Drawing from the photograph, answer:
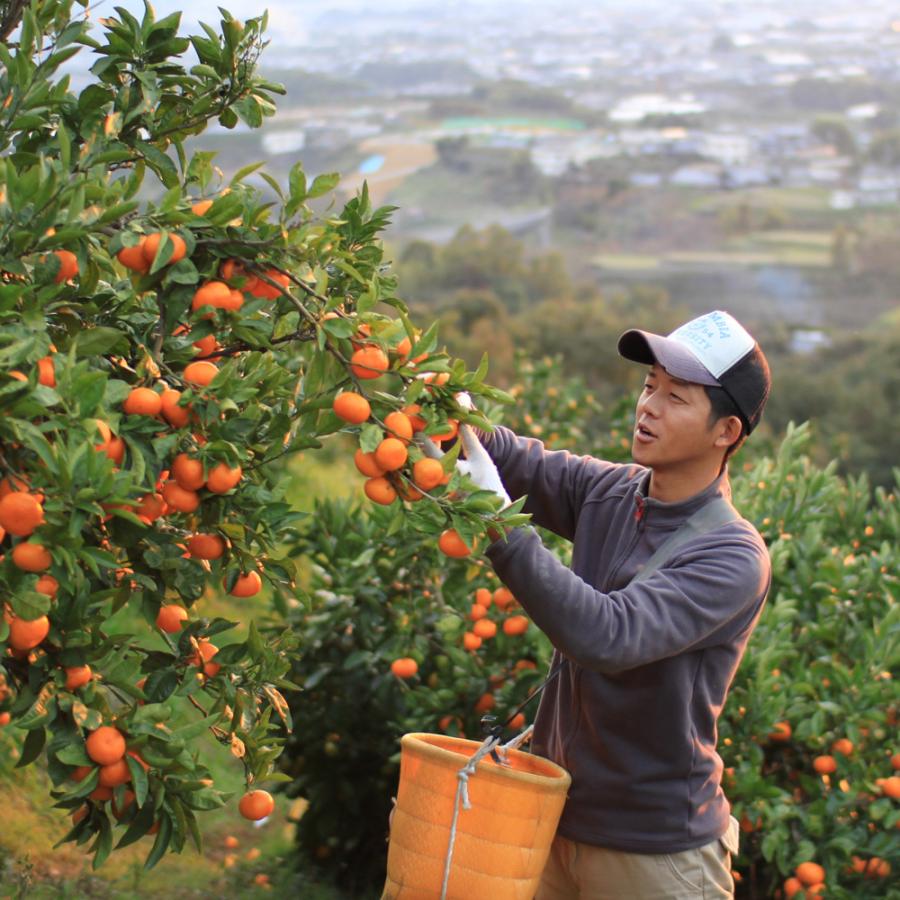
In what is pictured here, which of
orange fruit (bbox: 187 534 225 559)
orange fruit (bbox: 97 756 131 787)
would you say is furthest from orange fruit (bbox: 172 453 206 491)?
orange fruit (bbox: 97 756 131 787)

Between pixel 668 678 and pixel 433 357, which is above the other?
pixel 433 357

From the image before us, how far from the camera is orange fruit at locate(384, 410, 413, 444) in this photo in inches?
65.4

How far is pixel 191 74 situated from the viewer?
Answer: 1.98 metres

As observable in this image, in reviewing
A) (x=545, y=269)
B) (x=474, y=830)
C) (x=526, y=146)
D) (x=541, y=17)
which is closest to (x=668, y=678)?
(x=474, y=830)

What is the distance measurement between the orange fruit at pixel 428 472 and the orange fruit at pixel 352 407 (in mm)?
98

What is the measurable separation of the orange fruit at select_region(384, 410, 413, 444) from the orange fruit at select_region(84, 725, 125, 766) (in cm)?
52

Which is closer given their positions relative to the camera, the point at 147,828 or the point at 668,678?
the point at 147,828

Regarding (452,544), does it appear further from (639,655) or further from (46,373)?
(46,373)

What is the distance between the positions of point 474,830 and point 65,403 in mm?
921

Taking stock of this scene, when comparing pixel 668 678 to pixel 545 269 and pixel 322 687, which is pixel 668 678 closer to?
pixel 322 687

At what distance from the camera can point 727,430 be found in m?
2.04

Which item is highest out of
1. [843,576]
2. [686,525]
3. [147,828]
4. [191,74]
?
[191,74]

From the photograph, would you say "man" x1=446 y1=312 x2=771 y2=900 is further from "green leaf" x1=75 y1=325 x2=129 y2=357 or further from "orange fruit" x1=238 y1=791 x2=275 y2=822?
"green leaf" x1=75 y1=325 x2=129 y2=357

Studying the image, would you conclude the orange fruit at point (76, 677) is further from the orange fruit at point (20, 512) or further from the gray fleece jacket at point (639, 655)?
the gray fleece jacket at point (639, 655)
